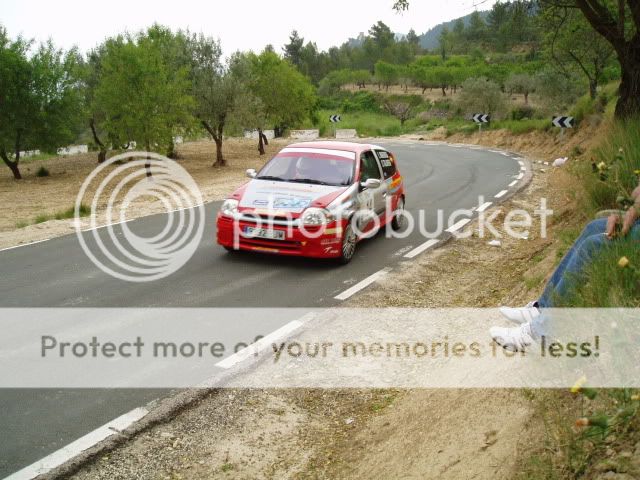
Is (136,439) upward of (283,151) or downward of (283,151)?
downward

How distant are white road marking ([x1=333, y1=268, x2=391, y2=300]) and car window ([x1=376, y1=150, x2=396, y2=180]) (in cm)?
294

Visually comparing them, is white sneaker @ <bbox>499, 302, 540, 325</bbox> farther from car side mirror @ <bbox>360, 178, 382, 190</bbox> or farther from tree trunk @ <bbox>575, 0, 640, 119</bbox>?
tree trunk @ <bbox>575, 0, 640, 119</bbox>

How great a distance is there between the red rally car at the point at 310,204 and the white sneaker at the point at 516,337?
4.40m

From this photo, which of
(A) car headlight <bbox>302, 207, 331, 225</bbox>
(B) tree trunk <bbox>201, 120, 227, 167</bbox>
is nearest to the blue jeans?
(A) car headlight <bbox>302, 207, 331, 225</bbox>

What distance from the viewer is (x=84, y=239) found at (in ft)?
36.3

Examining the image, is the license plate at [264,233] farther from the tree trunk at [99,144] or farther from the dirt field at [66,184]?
the tree trunk at [99,144]

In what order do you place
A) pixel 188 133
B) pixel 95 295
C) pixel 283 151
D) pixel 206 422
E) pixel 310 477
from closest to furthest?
pixel 310 477 < pixel 206 422 < pixel 95 295 < pixel 283 151 < pixel 188 133

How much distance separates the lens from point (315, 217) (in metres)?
8.74

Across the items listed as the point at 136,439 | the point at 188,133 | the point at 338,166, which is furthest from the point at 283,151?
the point at 188,133

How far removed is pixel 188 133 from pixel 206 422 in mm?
24741

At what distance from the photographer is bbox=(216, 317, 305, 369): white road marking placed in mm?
5693

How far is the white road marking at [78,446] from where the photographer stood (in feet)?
13.0

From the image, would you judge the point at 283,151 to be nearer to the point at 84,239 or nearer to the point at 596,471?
the point at 84,239

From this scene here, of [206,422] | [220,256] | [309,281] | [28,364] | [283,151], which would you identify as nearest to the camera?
[206,422]
